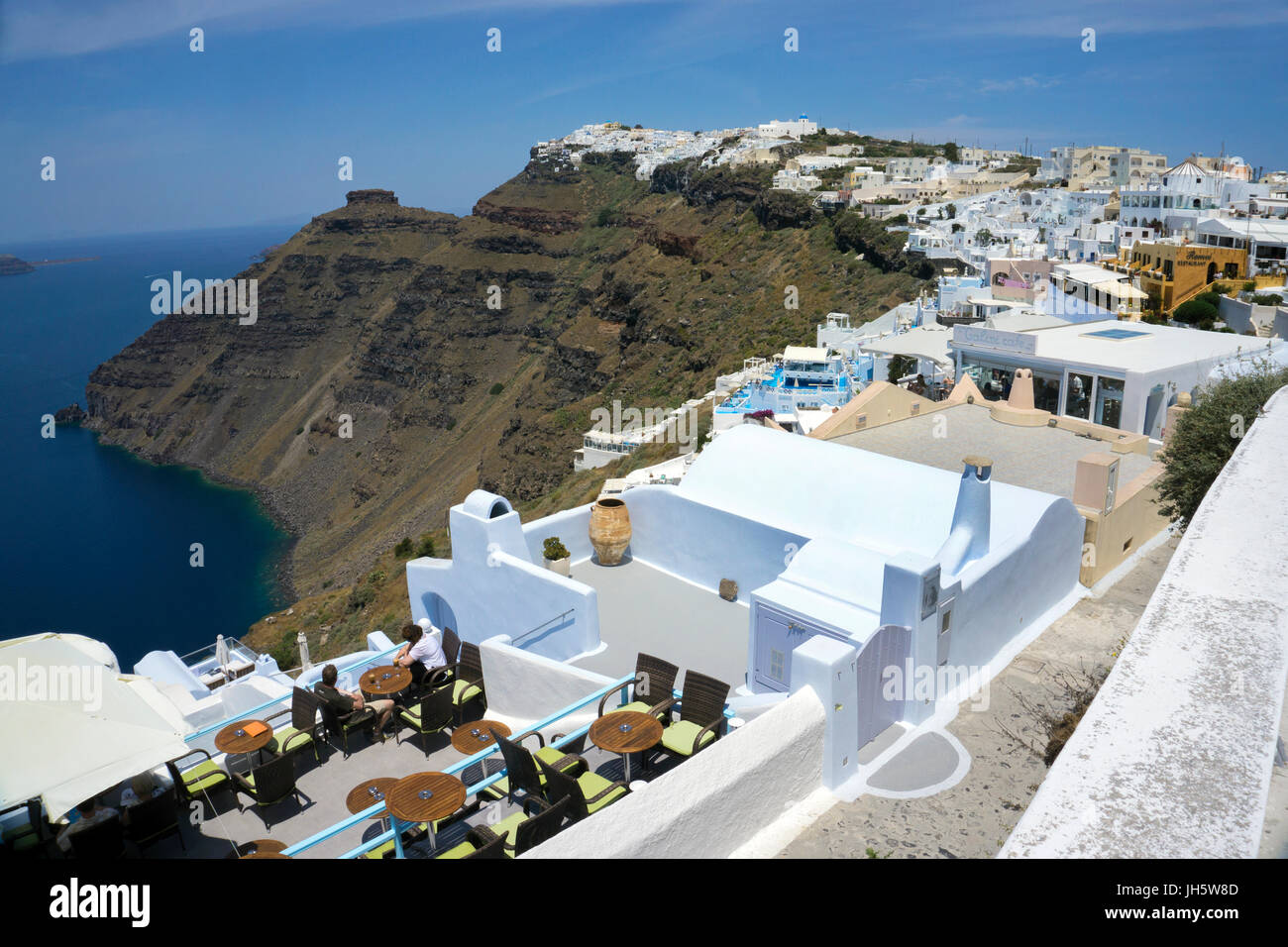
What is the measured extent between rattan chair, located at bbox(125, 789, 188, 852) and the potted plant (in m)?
5.14

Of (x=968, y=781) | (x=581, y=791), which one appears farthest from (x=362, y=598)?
(x=968, y=781)

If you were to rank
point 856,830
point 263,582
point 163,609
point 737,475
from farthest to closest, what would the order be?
point 263,582, point 163,609, point 737,475, point 856,830

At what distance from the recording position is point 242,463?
9588cm

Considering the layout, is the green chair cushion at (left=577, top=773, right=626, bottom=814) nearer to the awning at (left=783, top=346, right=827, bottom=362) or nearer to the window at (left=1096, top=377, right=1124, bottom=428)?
the window at (left=1096, top=377, right=1124, bottom=428)

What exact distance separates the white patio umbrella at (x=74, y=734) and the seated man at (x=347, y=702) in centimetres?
170

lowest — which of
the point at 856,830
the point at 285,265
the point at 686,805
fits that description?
the point at 856,830

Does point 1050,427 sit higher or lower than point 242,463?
higher

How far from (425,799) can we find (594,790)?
105 centimetres

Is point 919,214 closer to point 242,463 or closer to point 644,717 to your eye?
point 644,717

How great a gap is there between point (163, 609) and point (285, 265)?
66.1 meters

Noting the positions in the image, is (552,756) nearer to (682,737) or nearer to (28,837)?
(682,737)

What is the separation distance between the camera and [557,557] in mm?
10539

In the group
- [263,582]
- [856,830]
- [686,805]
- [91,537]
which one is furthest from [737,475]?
[91,537]

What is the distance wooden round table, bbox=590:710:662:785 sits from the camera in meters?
5.74
